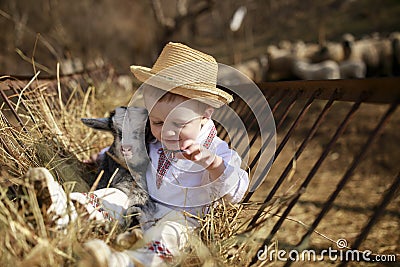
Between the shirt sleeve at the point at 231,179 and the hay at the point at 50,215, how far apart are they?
0.04m

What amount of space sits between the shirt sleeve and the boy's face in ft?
0.41

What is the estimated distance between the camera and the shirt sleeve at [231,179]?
115 centimetres

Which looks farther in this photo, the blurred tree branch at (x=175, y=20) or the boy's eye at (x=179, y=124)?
the blurred tree branch at (x=175, y=20)

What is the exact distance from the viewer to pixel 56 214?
3.10 ft

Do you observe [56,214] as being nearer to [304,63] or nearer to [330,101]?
[330,101]

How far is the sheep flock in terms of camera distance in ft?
14.8

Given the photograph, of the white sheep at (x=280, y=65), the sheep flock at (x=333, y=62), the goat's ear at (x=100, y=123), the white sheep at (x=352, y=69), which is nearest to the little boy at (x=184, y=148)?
the goat's ear at (x=100, y=123)

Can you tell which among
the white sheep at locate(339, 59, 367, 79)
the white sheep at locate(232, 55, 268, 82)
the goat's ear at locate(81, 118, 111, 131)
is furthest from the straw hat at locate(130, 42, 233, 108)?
the white sheep at locate(232, 55, 268, 82)

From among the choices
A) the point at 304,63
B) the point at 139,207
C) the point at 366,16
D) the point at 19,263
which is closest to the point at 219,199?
the point at 139,207

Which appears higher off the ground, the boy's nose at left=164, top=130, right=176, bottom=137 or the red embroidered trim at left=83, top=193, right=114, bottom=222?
the boy's nose at left=164, top=130, right=176, bottom=137

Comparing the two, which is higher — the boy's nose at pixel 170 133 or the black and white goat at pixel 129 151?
the boy's nose at pixel 170 133

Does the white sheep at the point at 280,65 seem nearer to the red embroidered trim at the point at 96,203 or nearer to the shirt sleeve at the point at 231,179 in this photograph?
the shirt sleeve at the point at 231,179

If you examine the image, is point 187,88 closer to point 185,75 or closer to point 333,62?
point 185,75

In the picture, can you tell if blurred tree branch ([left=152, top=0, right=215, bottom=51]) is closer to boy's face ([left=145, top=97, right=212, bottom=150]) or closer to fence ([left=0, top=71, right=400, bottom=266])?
fence ([left=0, top=71, right=400, bottom=266])
